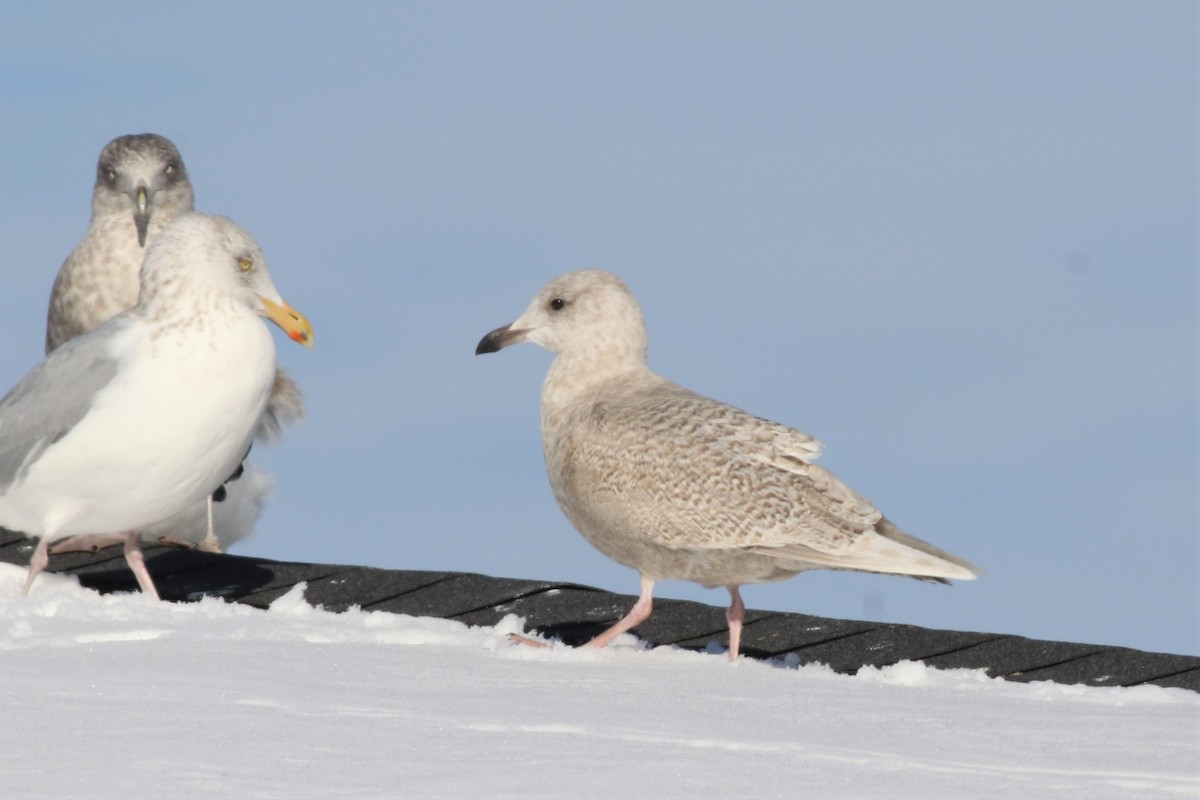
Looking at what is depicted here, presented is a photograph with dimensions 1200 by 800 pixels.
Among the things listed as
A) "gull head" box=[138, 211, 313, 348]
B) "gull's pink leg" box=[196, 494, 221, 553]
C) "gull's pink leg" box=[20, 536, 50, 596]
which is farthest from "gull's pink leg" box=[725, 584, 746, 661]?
"gull's pink leg" box=[196, 494, 221, 553]

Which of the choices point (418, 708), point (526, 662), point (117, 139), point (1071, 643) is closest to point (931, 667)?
point (1071, 643)

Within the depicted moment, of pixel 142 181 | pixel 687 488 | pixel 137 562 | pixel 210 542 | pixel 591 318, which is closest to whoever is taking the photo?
pixel 687 488

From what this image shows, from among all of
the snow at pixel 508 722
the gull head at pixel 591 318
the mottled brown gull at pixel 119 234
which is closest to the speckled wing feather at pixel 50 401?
the snow at pixel 508 722

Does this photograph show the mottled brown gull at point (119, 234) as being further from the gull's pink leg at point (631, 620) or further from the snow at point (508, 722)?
the gull's pink leg at point (631, 620)

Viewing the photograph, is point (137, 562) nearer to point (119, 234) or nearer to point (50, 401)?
point (50, 401)

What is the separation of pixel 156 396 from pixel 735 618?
7.74ft

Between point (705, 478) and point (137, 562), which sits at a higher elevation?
point (705, 478)

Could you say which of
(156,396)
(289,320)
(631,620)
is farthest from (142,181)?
(631,620)

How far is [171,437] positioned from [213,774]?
9.72 feet

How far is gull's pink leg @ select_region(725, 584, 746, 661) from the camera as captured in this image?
662 cm

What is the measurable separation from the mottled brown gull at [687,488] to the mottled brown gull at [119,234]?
2910mm

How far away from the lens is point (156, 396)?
7203 millimetres

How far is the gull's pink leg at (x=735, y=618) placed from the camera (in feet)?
21.7

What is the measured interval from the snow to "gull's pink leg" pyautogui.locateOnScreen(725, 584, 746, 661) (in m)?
0.07
